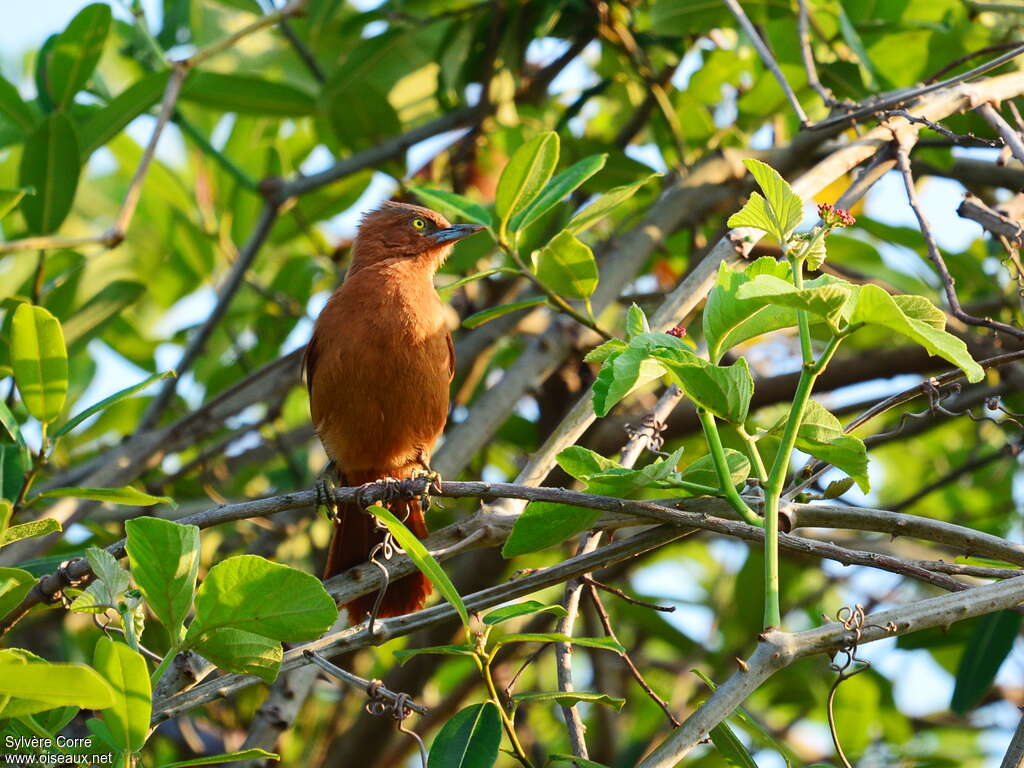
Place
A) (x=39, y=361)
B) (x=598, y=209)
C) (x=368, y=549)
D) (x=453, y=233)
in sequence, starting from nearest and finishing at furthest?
(x=39, y=361), (x=598, y=209), (x=368, y=549), (x=453, y=233)

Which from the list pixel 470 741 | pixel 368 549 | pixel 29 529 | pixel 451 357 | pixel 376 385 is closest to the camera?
pixel 470 741

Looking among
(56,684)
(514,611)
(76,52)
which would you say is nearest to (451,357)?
(76,52)

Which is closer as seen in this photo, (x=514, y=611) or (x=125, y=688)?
(x=125, y=688)

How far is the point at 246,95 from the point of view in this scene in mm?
4922

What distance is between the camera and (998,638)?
13.0 feet

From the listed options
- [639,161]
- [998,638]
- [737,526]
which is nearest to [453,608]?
[737,526]

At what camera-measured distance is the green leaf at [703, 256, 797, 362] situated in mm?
2020

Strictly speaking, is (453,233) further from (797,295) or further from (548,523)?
(797,295)

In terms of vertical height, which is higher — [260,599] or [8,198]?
[8,198]

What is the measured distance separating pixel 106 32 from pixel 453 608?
298 cm

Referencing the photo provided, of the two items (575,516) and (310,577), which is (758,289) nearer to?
(575,516)

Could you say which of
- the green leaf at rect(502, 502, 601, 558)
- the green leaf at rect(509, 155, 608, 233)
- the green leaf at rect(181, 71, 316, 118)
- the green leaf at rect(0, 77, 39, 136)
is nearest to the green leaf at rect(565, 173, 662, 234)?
the green leaf at rect(509, 155, 608, 233)

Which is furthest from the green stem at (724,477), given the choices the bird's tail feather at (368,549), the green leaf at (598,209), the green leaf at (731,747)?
the bird's tail feather at (368,549)

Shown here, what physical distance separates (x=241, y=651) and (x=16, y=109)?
10.0 feet
